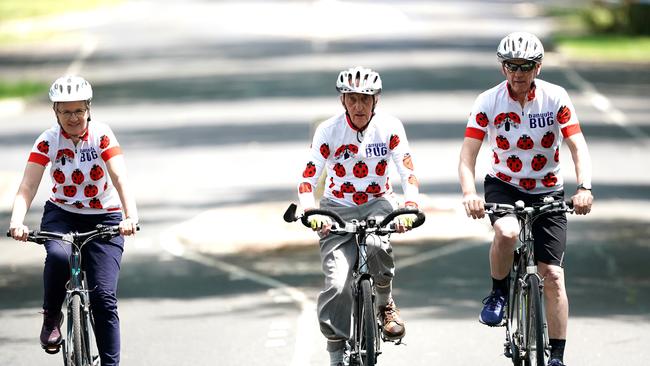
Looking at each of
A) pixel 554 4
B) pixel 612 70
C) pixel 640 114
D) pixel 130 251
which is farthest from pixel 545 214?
pixel 554 4

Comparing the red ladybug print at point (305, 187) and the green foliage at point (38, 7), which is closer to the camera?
the red ladybug print at point (305, 187)

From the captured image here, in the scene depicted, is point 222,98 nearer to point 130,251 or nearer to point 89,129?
point 130,251

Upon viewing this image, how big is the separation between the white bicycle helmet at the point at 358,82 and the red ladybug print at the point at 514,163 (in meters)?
0.97

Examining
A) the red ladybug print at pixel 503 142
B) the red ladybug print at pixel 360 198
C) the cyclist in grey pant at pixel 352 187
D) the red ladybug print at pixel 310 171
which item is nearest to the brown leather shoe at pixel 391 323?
the cyclist in grey pant at pixel 352 187

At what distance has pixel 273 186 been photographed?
22.7 meters

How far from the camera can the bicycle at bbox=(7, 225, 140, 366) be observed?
31.3 feet

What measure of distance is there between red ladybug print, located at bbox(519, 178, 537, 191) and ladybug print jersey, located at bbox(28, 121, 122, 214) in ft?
7.86

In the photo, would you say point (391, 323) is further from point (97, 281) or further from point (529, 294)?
point (97, 281)

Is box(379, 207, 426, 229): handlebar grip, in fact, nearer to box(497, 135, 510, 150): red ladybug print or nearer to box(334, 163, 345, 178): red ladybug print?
box(334, 163, 345, 178): red ladybug print

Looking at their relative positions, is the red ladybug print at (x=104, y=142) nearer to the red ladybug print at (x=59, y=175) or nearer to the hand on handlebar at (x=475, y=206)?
the red ladybug print at (x=59, y=175)

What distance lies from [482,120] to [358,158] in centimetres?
78

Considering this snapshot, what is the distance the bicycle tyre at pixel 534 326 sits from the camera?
9.52 meters

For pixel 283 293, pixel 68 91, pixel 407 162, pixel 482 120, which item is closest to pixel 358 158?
pixel 407 162

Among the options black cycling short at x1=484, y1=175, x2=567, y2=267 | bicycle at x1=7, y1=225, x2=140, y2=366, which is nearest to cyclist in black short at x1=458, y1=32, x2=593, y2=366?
black cycling short at x1=484, y1=175, x2=567, y2=267
